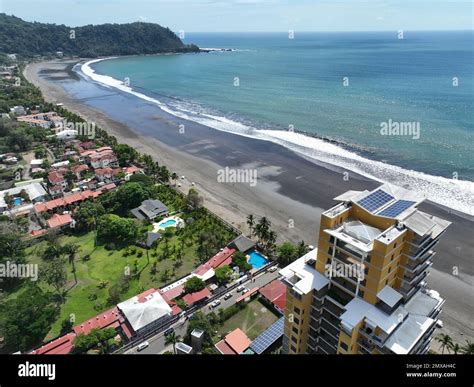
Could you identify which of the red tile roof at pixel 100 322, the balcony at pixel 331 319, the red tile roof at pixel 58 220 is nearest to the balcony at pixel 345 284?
the balcony at pixel 331 319

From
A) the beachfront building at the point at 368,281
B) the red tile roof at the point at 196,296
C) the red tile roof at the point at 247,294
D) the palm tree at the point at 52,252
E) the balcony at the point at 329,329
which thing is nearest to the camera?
the beachfront building at the point at 368,281

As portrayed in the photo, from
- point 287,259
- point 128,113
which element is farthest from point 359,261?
point 128,113

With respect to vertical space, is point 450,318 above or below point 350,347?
below

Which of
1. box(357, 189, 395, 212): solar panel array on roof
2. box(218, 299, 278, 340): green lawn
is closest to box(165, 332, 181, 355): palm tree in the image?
box(218, 299, 278, 340): green lawn

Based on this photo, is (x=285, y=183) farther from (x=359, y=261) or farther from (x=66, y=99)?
(x=66, y=99)

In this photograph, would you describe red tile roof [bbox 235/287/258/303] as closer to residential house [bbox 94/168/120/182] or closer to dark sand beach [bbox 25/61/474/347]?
dark sand beach [bbox 25/61/474/347]

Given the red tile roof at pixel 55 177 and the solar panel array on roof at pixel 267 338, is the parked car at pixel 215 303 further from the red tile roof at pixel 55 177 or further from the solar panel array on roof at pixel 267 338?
the red tile roof at pixel 55 177
